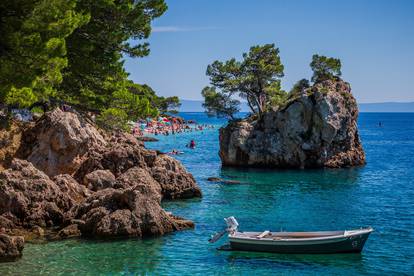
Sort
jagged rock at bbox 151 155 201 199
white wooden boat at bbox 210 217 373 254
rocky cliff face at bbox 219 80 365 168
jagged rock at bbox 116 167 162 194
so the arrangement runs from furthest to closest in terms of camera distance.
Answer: rocky cliff face at bbox 219 80 365 168
jagged rock at bbox 151 155 201 199
jagged rock at bbox 116 167 162 194
white wooden boat at bbox 210 217 373 254

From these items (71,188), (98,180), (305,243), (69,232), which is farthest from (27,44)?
(305,243)

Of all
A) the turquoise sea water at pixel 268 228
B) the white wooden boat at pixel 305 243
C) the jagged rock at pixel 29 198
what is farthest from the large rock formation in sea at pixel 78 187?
the white wooden boat at pixel 305 243

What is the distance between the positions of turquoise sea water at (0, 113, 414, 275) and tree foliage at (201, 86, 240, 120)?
46.9 ft

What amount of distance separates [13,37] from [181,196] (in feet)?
71.0

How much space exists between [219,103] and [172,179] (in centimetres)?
3286

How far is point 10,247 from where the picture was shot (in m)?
22.9

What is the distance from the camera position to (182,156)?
81500mm

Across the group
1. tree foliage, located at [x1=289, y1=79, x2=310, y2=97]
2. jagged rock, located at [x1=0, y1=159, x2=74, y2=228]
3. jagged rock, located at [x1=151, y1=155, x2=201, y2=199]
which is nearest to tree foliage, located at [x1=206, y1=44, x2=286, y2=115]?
tree foliage, located at [x1=289, y1=79, x2=310, y2=97]

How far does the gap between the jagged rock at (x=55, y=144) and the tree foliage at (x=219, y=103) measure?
3794cm

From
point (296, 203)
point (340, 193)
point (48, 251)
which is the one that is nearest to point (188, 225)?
point (48, 251)

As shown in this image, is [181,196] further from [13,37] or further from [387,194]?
[13,37]

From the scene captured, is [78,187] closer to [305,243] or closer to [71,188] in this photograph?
[71,188]

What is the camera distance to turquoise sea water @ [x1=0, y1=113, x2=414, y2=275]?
2322 centimetres

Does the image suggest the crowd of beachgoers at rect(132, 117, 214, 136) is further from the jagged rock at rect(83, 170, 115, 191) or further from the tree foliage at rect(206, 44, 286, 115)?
the jagged rock at rect(83, 170, 115, 191)
